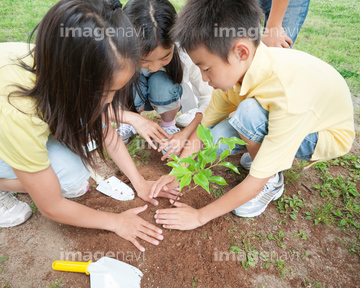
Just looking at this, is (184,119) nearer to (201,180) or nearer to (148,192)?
(148,192)

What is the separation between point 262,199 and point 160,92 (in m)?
1.14

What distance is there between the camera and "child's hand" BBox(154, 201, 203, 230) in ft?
4.56

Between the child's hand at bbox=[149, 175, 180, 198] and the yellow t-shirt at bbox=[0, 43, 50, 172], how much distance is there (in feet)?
2.18

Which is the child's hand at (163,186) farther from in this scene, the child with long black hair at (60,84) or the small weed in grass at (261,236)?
the small weed in grass at (261,236)

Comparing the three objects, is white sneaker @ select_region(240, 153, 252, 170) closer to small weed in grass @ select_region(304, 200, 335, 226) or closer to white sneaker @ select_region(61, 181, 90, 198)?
small weed in grass @ select_region(304, 200, 335, 226)

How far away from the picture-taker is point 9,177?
1.34m

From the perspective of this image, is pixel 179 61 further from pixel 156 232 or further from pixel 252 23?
pixel 156 232

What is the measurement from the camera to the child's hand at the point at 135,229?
1347mm

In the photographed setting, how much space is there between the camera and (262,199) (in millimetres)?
1569

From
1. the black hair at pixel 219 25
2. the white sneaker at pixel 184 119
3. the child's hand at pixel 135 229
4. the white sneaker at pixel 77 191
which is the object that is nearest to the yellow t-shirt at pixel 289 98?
the black hair at pixel 219 25

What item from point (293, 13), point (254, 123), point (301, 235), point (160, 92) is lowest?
point (301, 235)

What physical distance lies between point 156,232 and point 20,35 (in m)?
3.59

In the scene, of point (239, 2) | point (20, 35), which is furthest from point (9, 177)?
point (20, 35)

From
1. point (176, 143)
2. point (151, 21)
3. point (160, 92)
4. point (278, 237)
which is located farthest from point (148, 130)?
point (278, 237)
